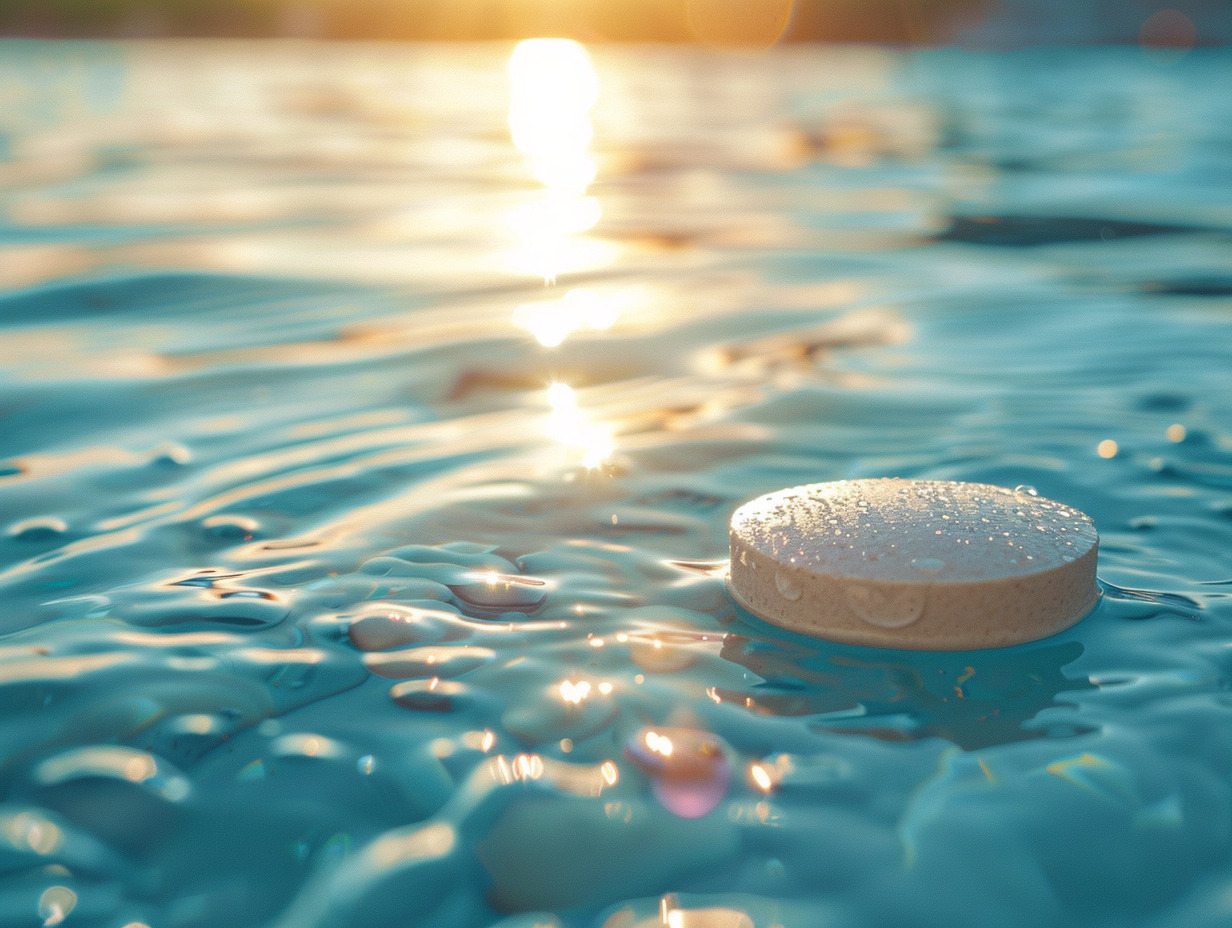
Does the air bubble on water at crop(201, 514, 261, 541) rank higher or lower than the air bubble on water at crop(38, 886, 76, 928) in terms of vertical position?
higher

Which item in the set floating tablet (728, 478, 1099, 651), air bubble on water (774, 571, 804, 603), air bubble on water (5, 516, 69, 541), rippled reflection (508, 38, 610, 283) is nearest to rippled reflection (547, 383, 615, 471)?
floating tablet (728, 478, 1099, 651)

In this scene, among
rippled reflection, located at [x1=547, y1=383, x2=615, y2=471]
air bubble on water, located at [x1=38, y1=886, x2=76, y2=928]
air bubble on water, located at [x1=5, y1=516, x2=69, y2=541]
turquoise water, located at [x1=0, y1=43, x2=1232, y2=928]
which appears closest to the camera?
air bubble on water, located at [x1=38, y1=886, x2=76, y2=928]

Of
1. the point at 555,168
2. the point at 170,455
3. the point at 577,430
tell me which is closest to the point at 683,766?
the point at 577,430

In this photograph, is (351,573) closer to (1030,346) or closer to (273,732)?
(273,732)

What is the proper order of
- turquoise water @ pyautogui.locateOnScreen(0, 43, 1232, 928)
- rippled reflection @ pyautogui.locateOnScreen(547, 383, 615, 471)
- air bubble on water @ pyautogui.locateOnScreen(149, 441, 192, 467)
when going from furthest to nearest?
rippled reflection @ pyautogui.locateOnScreen(547, 383, 615, 471) < air bubble on water @ pyautogui.locateOnScreen(149, 441, 192, 467) < turquoise water @ pyautogui.locateOnScreen(0, 43, 1232, 928)

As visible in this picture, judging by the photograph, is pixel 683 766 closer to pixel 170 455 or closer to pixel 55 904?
pixel 55 904

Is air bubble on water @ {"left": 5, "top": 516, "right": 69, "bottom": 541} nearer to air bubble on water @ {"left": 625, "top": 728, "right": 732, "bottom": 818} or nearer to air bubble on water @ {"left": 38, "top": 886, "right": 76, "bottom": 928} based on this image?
air bubble on water @ {"left": 38, "top": 886, "right": 76, "bottom": 928}

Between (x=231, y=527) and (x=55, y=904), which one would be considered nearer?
(x=55, y=904)
